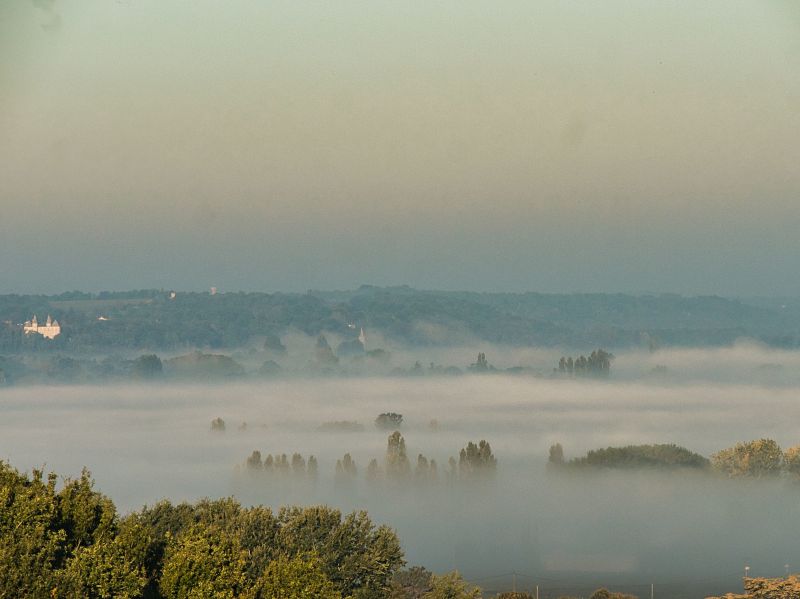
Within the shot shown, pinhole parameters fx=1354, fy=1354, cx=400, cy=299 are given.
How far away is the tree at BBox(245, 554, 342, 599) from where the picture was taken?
71.5m

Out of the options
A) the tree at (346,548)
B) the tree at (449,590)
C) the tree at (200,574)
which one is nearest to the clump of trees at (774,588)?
the tree at (449,590)

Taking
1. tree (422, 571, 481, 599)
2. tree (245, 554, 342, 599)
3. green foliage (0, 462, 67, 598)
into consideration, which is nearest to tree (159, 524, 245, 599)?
tree (245, 554, 342, 599)

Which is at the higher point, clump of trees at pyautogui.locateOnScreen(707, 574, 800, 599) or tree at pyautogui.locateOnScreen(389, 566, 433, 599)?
clump of trees at pyautogui.locateOnScreen(707, 574, 800, 599)

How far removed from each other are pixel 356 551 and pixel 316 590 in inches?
1125

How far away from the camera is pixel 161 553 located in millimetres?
80188

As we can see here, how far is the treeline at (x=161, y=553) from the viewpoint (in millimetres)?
65188

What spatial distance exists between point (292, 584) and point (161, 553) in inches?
466

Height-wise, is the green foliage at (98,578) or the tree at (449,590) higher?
the green foliage at (98,578)

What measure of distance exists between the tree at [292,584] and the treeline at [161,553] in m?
0.07

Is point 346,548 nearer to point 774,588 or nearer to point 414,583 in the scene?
point 414,583

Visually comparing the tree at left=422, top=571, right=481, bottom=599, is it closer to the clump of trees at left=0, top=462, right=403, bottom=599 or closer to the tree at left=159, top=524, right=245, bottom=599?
the clump of trees at left=0, top=462, right=403, bottom=599

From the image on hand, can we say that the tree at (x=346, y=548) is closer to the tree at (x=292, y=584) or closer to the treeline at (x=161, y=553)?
the treeline at (x=161, y=553)

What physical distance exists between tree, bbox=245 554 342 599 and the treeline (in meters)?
0.07

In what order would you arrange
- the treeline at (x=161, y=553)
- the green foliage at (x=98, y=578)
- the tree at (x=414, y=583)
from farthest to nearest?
1. the tree at (x=414, y=583)
2. the treeline at (x=161, y=553)
3. the green foliage at (x=98, y=578)
